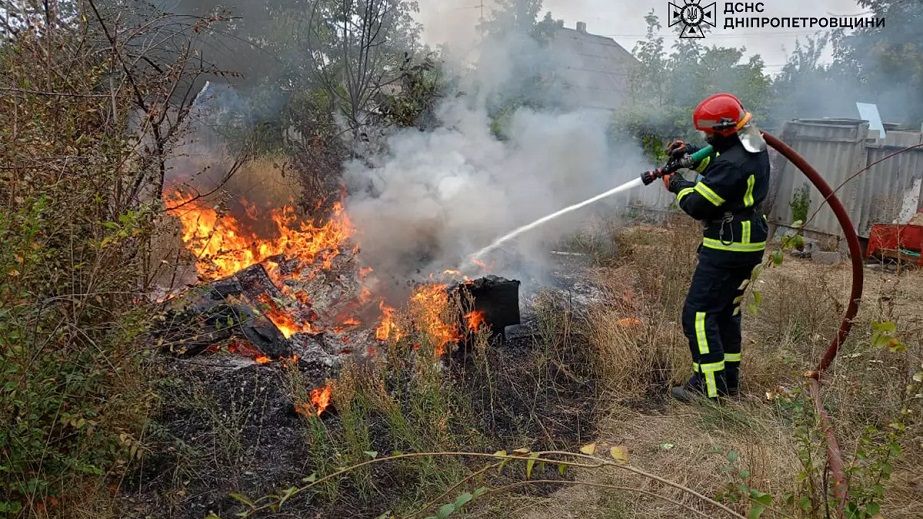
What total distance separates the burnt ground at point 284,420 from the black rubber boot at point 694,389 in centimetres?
60

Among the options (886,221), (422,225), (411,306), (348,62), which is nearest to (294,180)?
(348,62)

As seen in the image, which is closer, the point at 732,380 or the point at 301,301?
the point at 732,380

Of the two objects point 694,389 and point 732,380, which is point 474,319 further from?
point 732,380

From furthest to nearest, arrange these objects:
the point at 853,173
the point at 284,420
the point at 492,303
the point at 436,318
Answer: the point at 853,173
the point at 492,303
the point at 436,318
the point at 284,420

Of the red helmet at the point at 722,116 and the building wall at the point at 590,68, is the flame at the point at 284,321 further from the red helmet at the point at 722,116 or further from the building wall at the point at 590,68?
the building wall at the point at 590,68

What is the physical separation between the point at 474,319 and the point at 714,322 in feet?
6.02

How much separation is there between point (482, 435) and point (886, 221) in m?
8.58

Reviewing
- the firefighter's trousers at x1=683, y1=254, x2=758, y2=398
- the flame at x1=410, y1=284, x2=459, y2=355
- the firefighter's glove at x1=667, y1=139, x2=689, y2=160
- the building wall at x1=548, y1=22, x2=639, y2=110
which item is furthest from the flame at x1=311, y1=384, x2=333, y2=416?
the building wall at x1=548, y1=22, x2=639, y2=110

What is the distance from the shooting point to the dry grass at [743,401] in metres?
2.73

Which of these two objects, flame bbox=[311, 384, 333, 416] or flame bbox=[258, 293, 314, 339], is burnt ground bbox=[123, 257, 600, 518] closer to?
flame bbox=[311, 384, 333, 416]

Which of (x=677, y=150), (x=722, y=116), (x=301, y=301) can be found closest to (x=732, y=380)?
(x=677, y=150)

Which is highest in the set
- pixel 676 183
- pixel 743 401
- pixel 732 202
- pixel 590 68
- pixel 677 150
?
pixel 590 68

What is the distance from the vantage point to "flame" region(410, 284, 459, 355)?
171 inches

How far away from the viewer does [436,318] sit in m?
4.54
